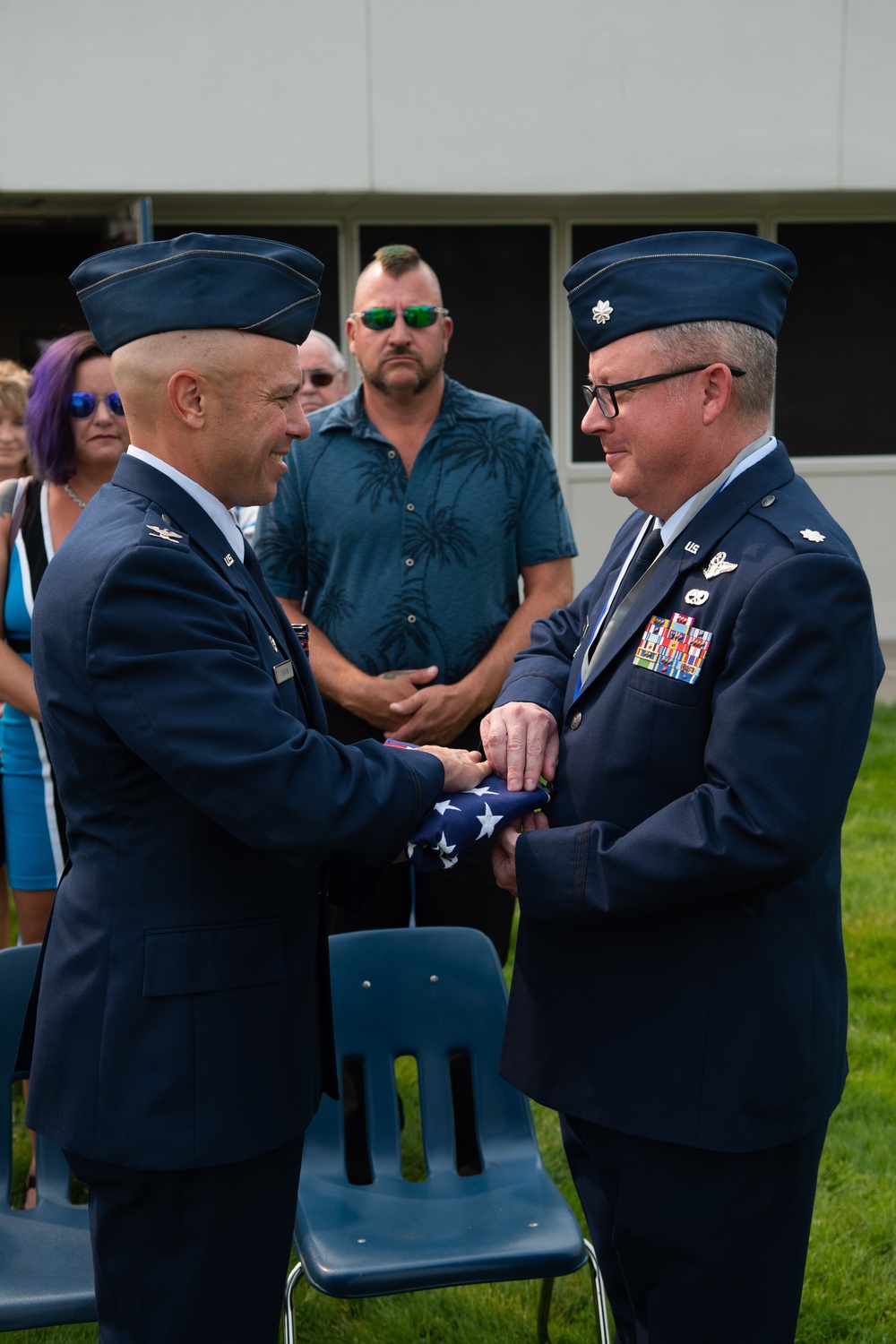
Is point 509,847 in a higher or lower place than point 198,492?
lower

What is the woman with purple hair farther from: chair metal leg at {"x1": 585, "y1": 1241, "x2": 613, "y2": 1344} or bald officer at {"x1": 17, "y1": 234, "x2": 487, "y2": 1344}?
chair metal leg at {"x1": 585, "y1": 1241, "x2": 613, "y2": 1344}

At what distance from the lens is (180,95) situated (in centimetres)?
888

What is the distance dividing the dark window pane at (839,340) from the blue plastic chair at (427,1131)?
29.1 ft

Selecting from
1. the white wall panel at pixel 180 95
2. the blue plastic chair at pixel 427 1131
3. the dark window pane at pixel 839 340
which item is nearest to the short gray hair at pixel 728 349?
the blue plastic chair at pixel 427 1131

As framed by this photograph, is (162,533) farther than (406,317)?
No

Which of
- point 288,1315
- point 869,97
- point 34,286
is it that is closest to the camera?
point 288,1315

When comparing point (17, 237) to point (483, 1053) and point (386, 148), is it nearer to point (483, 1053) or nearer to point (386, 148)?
point (386, 148)

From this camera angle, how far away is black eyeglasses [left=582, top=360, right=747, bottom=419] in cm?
208

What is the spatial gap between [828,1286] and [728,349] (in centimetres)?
237

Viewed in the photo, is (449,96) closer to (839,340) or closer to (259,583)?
(839,340)

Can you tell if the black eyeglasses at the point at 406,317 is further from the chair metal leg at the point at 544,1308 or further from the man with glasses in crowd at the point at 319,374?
the chair metal leg at the point at 544,1308

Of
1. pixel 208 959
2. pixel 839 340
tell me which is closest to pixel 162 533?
pixel 208 959

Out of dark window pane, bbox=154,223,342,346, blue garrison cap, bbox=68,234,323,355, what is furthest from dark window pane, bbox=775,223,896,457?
blue garrison cap, bbox=68,234,323,355

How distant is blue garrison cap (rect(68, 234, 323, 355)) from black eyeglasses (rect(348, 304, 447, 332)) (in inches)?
65.5
